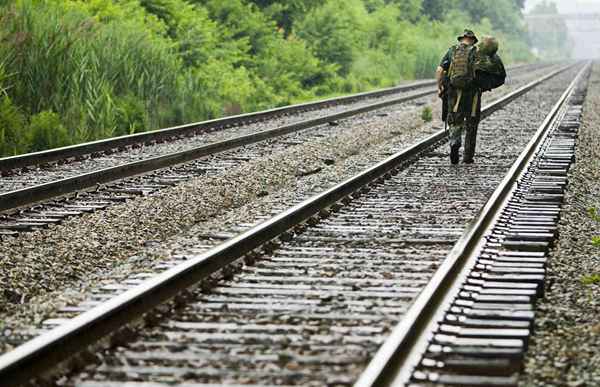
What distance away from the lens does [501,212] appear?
1079cm

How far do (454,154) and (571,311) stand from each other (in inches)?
328

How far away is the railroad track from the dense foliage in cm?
252

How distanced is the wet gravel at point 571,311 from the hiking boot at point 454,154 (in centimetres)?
289

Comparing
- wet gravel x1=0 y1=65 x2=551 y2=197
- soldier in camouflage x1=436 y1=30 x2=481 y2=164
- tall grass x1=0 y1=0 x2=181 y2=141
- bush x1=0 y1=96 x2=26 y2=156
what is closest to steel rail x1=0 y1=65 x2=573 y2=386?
wet gravel x1=0 y1=65 x2=551 y2=197

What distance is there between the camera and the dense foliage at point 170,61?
17.9 m

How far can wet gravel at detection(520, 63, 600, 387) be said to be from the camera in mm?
5664

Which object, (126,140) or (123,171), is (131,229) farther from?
(126,140)

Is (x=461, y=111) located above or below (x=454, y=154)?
above

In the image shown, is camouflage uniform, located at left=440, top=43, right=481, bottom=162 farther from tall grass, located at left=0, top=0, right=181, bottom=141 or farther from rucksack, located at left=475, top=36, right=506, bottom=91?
tall grass, located at left=0, top=0, right=181, bottom=141

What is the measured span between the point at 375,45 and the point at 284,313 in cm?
5152

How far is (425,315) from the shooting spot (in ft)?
21.1

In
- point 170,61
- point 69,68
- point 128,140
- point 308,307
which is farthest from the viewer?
point 170,61

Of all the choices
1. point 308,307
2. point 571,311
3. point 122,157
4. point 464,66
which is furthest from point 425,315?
point 122,157

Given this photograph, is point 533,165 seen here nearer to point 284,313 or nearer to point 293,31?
point 284,313
